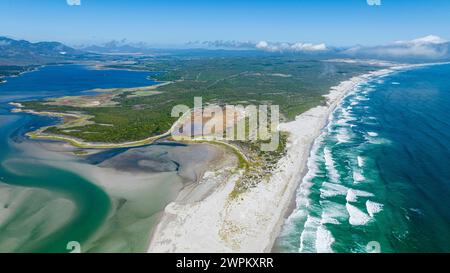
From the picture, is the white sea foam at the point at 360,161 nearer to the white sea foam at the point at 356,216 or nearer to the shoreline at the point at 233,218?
the shoreline at the point at 233,218

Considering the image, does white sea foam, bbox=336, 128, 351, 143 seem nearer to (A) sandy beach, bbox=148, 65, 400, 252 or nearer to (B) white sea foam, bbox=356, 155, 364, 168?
(B) white sea foam, bbox=356, 155, 364, 168

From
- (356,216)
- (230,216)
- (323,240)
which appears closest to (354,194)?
(356,216)

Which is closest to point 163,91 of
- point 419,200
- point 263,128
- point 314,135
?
point 263,128

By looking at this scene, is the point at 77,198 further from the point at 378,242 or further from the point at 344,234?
the point at 378,242

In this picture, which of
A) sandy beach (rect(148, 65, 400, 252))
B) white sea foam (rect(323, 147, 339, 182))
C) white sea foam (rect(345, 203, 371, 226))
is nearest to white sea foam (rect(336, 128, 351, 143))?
white sea foam (rect(323, 147, 339, 182))

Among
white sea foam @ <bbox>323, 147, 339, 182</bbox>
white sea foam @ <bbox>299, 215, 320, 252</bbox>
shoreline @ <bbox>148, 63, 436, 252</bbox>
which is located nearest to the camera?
white sea foam @ <bbox>299, 215, 320, 252</bbox>

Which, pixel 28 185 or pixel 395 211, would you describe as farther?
pixel 28 185
